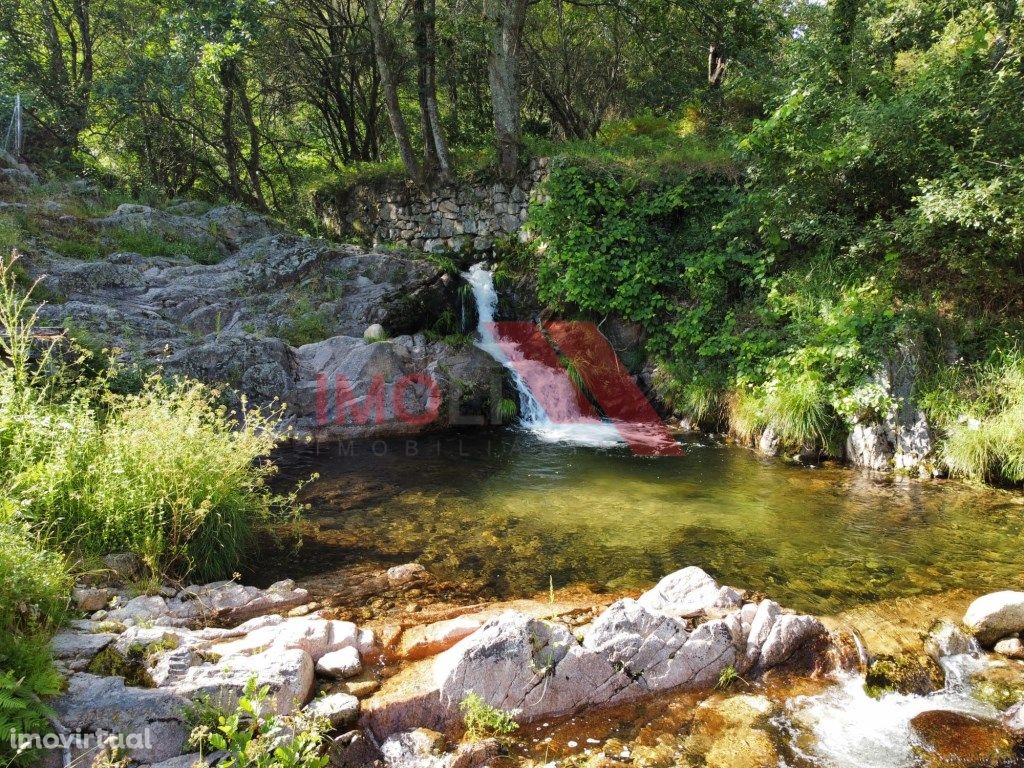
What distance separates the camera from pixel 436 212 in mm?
15656

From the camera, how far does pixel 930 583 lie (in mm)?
5246

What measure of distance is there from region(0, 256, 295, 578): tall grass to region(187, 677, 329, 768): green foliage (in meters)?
1.75

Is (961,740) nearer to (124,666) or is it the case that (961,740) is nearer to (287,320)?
(124,666)

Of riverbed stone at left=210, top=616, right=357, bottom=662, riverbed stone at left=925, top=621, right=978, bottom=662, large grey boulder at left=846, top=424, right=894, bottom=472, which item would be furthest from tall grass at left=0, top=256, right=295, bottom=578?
large grey boulder at left=846, top=424, right=894, bottom=472

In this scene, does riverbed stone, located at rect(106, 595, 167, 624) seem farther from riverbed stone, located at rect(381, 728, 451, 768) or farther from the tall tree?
the tall tree

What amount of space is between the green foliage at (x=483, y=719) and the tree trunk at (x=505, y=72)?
12.7 m

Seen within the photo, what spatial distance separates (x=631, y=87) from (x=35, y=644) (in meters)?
19.4

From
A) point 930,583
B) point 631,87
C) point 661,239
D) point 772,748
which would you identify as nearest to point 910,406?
point 930,583

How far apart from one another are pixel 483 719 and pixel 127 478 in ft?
9.75

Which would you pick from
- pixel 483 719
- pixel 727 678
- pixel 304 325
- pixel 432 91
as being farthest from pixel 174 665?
pixel 432 91

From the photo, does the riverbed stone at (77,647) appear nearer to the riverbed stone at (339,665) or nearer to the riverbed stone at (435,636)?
the riverbed stone at (339,665)

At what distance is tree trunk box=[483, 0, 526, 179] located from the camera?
13656 mm

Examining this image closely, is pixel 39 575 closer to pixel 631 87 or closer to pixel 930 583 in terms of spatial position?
pixel 930 583

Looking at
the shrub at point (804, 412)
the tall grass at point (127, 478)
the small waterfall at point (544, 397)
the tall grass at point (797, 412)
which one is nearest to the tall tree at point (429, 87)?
the small waterfall at point (544, 397)
